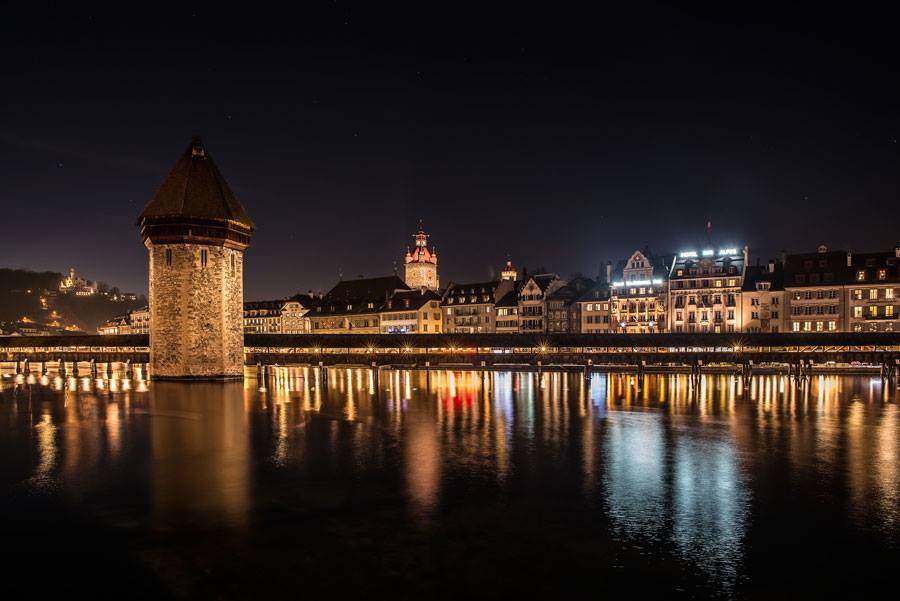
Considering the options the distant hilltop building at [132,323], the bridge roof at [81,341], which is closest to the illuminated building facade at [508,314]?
the bridge roof at [81,341]

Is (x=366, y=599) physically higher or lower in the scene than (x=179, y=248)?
lower

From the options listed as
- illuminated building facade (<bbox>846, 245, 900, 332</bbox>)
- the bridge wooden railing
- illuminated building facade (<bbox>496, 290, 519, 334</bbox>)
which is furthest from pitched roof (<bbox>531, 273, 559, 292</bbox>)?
illuminated building facade (<bbox>846, 245, 900, 332</bbox>)

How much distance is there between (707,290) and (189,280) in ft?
159

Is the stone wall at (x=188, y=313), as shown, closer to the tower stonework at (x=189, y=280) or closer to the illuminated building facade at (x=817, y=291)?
the tower stonework at (x=189, y=280)

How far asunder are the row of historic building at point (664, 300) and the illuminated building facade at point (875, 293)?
A: 0.25ft

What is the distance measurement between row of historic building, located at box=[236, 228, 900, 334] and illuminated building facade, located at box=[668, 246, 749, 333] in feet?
0.32

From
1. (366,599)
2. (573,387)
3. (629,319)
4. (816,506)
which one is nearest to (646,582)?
(366,599)

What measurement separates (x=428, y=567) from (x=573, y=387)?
94.6 feet

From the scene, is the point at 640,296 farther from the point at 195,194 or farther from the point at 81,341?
the point at 81,341

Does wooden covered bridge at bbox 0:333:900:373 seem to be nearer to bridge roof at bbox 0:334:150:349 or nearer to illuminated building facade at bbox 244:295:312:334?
bridge roof at bbox 0:334:150:349

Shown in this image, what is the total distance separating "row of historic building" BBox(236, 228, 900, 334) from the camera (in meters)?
57.9

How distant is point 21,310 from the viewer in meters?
159

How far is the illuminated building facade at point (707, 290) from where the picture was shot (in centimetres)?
6331

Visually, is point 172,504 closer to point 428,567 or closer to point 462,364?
point 428,567
